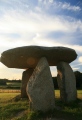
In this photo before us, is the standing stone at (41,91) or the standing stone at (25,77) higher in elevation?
the standing stone at (25,77)

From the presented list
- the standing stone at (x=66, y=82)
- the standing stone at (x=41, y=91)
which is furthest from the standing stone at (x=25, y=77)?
the standing stone at (x=41, y=91)

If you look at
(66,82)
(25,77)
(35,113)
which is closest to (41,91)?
(35,113)

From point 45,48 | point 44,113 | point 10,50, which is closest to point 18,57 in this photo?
point 10,50

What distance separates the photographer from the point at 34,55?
18.1m

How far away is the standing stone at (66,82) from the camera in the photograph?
A: 63.2 feet

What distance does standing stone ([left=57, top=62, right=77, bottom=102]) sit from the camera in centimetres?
1925

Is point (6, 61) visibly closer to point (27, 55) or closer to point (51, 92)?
point (27, 55)

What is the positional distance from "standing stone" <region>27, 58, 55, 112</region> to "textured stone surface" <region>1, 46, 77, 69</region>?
1.56m

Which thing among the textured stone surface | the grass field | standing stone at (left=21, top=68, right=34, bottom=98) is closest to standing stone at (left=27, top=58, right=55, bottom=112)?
the grass field

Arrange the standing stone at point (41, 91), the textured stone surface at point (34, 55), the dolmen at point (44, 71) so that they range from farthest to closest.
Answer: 1. the textured stone surface at point (34, 55)
2. the dolmen at point (44, 71)
3. the standing stone at point (41, 91)

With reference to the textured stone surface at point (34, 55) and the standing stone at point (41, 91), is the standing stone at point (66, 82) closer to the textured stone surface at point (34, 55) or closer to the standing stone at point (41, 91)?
the textured stone surface at point (34, 55)

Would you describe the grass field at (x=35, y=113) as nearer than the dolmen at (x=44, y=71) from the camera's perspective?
Yes

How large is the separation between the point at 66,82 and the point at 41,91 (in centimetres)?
391

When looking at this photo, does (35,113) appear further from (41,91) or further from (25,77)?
(25,77)
